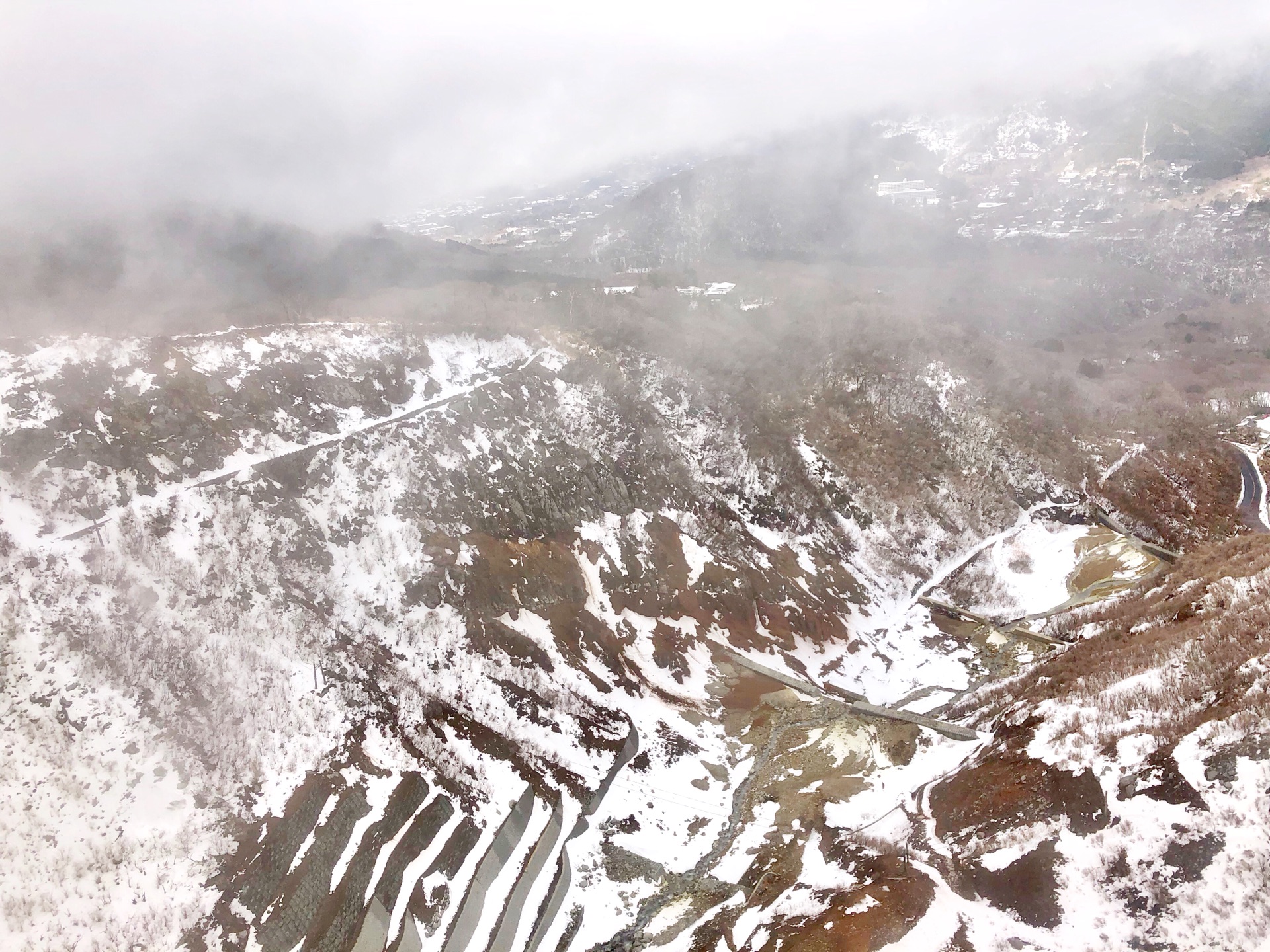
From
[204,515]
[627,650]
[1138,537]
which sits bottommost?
[1138,537]

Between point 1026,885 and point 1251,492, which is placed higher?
point 1026,885

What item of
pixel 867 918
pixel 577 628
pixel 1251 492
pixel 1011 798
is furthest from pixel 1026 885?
pixel 1251 492

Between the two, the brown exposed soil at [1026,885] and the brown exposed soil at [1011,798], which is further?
the brown exposed soil at [1011,798]

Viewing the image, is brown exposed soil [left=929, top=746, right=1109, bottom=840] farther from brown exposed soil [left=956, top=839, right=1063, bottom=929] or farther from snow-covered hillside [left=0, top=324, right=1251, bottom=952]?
brown exposed soil [left=956, top=839, right=1063, bottom=929]

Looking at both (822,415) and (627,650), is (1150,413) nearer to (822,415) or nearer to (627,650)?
(822,415)

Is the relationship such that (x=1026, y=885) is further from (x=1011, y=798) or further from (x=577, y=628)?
(x=577, y=628)

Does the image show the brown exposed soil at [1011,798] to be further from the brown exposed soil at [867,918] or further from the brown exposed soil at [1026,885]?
the brown exposed soil at [867,918]

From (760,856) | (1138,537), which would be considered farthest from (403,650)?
(1138,537)

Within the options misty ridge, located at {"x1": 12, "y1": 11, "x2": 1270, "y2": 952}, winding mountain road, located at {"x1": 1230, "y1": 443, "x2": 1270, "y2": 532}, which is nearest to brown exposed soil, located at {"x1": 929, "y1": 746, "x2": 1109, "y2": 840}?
misty ridge, located at {"x1": 12, "y1": 11, "x2": 1270, "y2": 952}

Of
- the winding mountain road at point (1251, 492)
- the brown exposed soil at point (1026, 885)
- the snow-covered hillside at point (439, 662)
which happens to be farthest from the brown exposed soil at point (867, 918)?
the winding mountain road at point (1251, 492)

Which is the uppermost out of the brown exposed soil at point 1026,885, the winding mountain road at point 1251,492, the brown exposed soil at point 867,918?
the brown exposed soil at point 1026,885

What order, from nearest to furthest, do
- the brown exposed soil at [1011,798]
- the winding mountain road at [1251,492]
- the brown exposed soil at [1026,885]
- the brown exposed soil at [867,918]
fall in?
1. the brown exposed soil at [1026,885]
2. the brown exposed soil at [867,918]
3. the brown exposed soil at [1011,798]
4. the winding mountain road at [1251,492]
